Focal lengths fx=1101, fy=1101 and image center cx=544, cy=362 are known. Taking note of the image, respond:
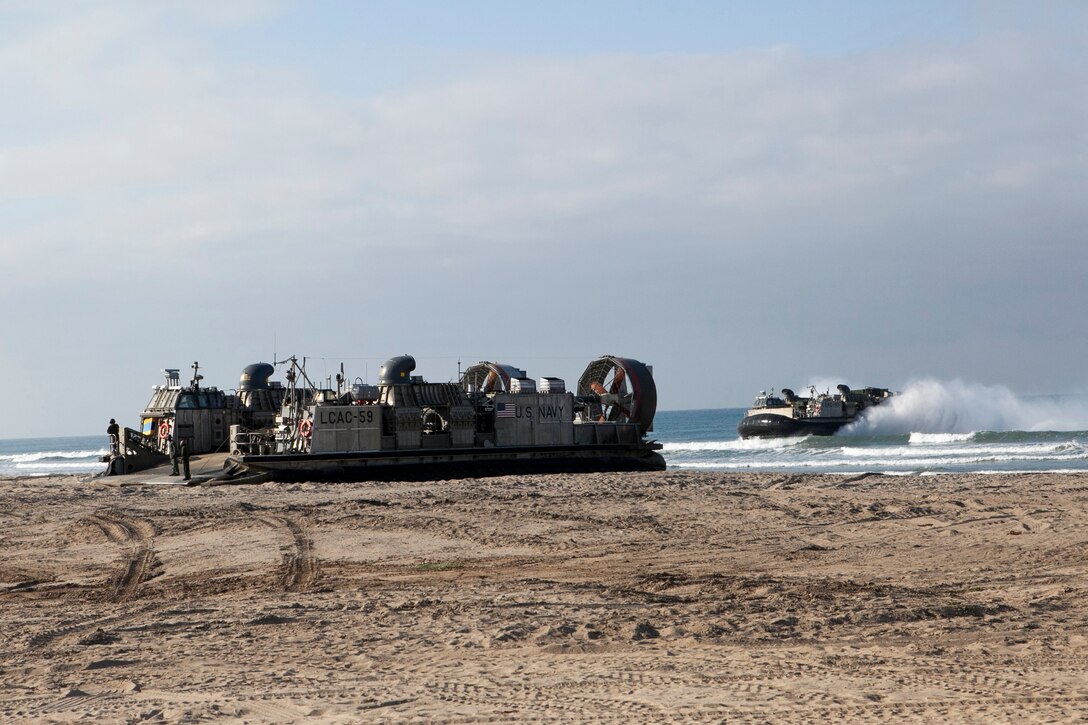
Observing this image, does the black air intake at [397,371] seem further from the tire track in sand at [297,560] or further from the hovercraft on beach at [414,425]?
the tire track in sand at [297,560]

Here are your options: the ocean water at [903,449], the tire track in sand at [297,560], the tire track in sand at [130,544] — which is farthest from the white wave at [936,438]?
the tire track in sand at [130,544]

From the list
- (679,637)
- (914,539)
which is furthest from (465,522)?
(679,637)

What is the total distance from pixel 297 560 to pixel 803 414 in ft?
150

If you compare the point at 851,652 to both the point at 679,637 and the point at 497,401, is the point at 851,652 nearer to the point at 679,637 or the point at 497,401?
the point at 679,637

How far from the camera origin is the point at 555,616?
267 inches

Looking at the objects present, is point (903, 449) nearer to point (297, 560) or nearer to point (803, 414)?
point (803, 414)

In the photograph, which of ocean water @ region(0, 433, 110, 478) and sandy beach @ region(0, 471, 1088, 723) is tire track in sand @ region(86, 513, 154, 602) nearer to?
sandy beach @ region(0, 471, 1088, 723)

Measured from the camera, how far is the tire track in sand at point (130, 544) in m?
8.58

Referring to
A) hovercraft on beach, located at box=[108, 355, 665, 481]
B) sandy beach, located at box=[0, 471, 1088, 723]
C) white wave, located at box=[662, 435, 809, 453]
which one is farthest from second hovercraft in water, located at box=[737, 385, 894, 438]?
sandy beach, located at box=[0, 471, 1088, 723]

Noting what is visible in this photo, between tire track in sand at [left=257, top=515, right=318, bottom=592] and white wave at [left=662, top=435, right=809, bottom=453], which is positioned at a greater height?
tire track in sand at [left=257, top=515, right=318, bottom=592]

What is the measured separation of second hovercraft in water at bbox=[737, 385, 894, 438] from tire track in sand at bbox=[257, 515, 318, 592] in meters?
42.0

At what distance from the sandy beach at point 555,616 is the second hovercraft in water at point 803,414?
129 ft

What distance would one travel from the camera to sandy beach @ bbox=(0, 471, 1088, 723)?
16.2 feet

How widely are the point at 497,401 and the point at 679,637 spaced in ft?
56.2
